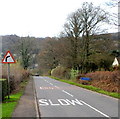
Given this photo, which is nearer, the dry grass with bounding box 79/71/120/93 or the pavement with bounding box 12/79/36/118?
the pavement with bounding box 12/79/36/118

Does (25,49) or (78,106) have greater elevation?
(25,49)

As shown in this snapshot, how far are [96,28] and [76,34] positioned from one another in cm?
561

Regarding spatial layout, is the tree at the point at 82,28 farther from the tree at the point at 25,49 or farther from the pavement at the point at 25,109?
the pavement at the point at 25,109

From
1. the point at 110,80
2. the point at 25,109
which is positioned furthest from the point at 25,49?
the point at 25,109

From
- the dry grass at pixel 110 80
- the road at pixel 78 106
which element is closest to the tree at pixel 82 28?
the dry grass at pixel 110 80

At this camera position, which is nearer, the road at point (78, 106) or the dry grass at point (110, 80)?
the road at point (78, 106)

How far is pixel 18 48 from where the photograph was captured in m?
60.6

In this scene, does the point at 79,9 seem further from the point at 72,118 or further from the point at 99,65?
the point at 72,118

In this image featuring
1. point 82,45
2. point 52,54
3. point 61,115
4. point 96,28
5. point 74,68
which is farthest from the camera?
point 52,54

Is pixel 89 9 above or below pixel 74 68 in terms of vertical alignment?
above

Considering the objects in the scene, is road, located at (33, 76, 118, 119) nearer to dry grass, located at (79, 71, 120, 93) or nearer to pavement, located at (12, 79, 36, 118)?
pavement, located at (12, 79, 36, 118)

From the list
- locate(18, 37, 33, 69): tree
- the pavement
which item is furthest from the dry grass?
locate(18, 37, 33, 69): tree

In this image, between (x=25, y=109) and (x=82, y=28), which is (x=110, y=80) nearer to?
(x=25, y=109)

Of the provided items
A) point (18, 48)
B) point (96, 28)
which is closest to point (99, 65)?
point (96, 28)
